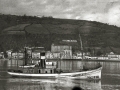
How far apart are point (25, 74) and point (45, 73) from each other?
446 cm

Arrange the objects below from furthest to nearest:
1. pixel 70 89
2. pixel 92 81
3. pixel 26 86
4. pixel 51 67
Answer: pixel 51 67
pixel 92 81
pixel 26 86
pixel 70 89

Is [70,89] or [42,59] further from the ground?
[42,59]

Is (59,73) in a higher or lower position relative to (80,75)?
higher

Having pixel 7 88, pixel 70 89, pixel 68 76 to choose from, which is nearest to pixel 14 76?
pixel 68 76

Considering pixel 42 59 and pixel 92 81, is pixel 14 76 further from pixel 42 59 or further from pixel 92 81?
pixel 92 81

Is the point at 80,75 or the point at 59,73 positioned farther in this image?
the point at 59,73

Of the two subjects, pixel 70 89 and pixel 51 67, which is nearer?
pixel 70 89

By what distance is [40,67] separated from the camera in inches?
2576

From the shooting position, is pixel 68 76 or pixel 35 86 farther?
pixel 68 76

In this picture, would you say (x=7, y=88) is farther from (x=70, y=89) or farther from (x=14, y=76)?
(x=14, y=76)

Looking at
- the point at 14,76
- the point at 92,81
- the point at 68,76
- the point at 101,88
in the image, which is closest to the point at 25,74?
the point at 14,76

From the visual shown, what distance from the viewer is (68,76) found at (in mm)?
64750

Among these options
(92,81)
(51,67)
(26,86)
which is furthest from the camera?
(51,67)

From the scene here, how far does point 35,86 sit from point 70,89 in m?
7.05
